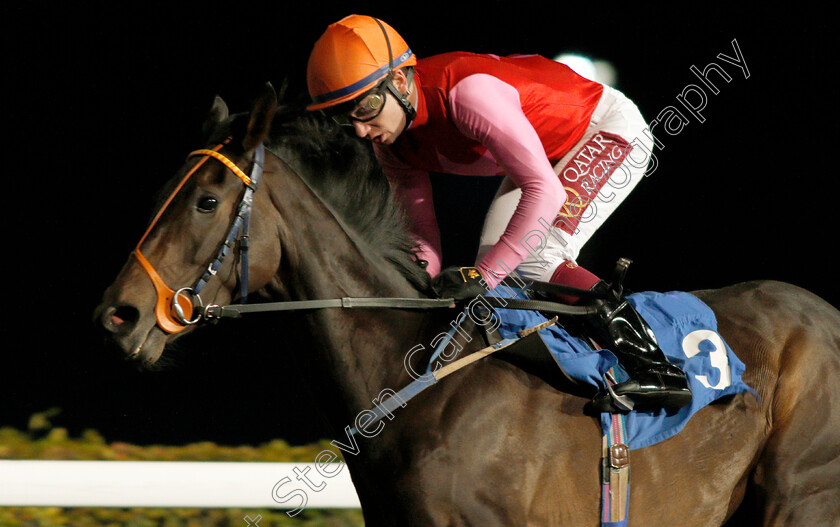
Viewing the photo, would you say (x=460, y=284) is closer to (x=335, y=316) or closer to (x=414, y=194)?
(x=335, y=316)

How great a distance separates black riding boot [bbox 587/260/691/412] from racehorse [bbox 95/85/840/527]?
11 cm

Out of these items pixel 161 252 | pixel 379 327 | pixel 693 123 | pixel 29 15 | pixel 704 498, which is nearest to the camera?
pixel 161 252

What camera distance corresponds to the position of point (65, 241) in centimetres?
344

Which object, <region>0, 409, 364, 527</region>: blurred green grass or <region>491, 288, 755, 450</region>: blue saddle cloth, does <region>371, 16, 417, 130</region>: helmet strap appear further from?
<region>0, 409, 364, 527</region>: blurred green grass

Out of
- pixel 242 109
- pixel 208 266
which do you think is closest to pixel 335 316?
pixel 208 266

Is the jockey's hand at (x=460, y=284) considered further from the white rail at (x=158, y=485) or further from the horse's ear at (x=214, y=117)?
the white rail at (x=158, y=485)

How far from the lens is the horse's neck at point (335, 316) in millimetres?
1977

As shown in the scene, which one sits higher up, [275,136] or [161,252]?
[275,136]

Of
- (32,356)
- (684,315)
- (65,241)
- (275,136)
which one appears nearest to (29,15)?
(65,241)

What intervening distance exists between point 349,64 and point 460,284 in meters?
0.63

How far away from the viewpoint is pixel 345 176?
7.00ft

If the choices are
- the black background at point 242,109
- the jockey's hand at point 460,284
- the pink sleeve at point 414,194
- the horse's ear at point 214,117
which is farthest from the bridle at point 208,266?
the black background at point 242,109

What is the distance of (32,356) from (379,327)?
7.07 ft

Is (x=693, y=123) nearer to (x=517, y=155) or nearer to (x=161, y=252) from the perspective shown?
(x=517, y=155)
